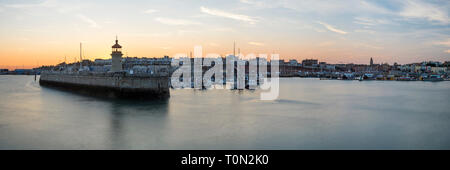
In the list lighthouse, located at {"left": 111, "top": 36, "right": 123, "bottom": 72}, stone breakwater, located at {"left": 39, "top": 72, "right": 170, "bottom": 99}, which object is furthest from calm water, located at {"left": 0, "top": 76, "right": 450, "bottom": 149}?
lighthouse, located at {"left": 111, "top": 36, "right": 123, "bottom": 72}

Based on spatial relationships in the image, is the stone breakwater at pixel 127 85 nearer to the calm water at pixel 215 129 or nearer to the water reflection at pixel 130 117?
the water reflection at pixel 130 117

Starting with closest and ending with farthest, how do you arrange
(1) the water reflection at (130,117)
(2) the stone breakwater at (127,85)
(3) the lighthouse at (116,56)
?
(1) the water reflection at (130,117) < (2) the stone breakwater at (127,85) < (3) the lighthouse at (116,56)

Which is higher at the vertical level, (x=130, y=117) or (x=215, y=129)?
(x=130, y=117)

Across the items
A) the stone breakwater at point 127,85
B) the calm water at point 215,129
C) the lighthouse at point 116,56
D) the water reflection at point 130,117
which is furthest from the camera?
the lighthouse at point 116,56

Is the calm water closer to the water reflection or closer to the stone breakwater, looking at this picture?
the water reflection

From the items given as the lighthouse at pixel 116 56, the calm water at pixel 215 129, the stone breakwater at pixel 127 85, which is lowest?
the calm water at pixel 215 129

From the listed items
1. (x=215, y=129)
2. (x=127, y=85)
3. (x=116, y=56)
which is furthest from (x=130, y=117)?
(x=116, y=56)

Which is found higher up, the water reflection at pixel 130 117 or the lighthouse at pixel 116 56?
the lighthouse at pixel 116 56

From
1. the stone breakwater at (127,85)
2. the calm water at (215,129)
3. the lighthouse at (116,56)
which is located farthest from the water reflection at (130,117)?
the lighthouse at (116,56)

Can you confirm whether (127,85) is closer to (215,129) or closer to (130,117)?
(130,117)

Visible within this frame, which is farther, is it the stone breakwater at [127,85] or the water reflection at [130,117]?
the stone breakwater at [127,85]
